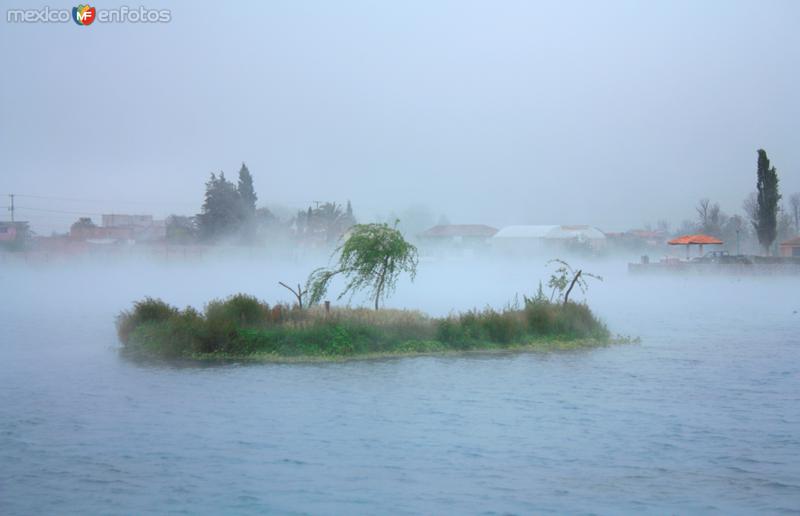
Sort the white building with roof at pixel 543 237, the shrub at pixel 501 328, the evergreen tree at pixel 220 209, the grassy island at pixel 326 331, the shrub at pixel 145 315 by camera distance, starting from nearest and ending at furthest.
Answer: the grassy island at pixel 326 331 → the shrub at pixel 501 328 → the shrub at pixel 145 315 → the evergreen tree at pixel 220 209 → the white building with roof at pixel 543 237

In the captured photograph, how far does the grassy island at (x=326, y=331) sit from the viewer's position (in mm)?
24469

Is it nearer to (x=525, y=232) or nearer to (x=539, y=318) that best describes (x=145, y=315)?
(x=539, y=318)

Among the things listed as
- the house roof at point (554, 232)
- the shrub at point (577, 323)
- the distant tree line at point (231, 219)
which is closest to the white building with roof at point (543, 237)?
the house roof at point (554, 232)

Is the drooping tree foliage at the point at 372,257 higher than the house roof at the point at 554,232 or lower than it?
lower

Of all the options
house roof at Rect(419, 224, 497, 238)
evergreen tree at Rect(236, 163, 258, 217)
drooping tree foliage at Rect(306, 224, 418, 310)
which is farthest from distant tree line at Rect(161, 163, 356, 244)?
drooping tree foliage at Rect(306, 224, 418, 310)

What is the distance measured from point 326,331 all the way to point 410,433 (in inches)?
369

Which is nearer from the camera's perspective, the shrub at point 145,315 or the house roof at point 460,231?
the shrub at point 145,315

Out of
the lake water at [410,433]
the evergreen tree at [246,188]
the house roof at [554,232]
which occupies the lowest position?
the lake water at [410,433]

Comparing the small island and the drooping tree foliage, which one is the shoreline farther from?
the drooping tree foliage

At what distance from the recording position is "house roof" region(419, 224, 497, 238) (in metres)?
128

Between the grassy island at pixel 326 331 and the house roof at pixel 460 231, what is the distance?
9992cm

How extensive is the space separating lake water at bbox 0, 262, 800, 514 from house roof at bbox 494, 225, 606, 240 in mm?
85464

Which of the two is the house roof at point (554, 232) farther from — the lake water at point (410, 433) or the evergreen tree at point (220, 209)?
the lake water at point (410, 433)

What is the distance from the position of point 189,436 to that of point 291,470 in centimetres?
291
